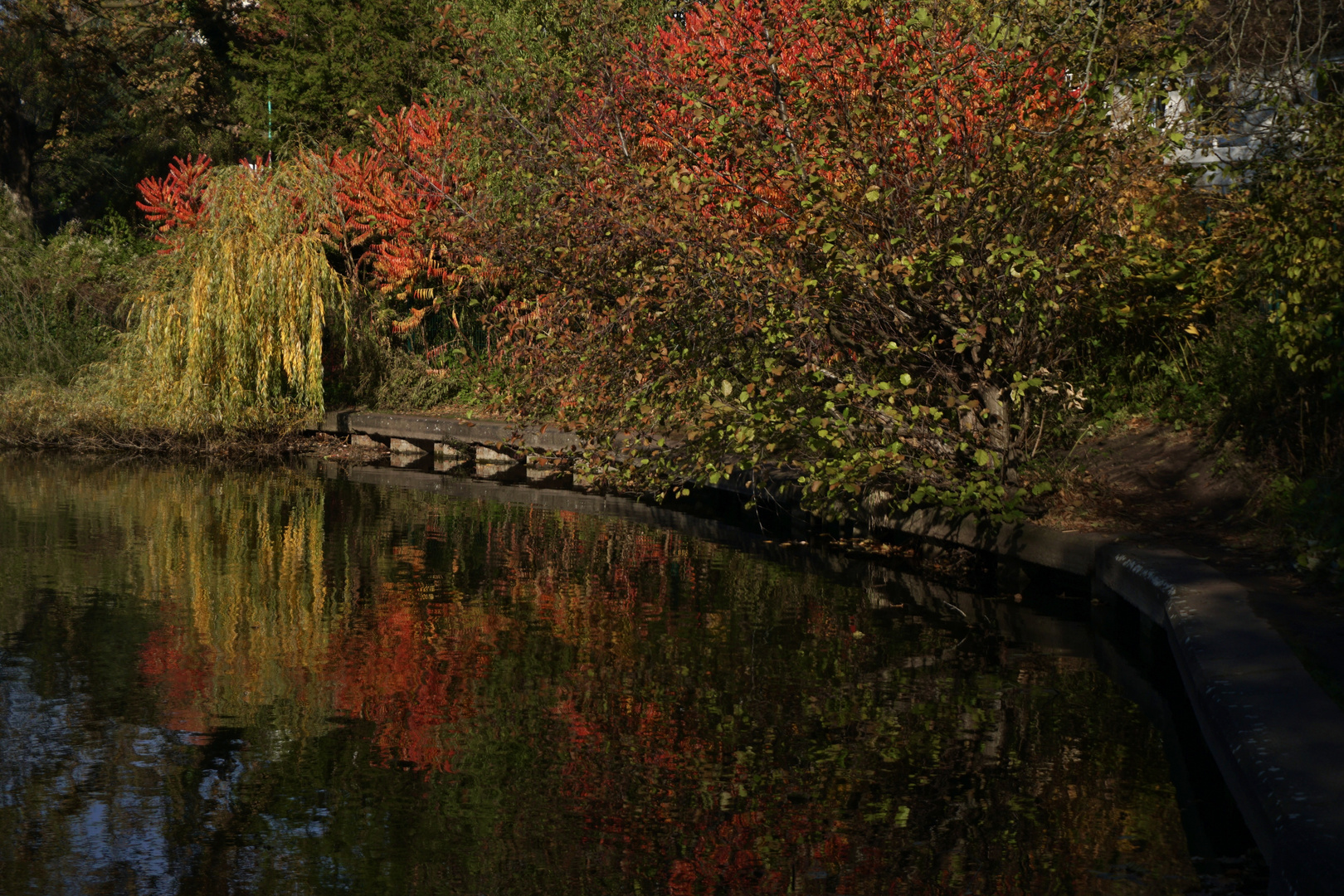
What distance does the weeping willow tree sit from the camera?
69.1 feet

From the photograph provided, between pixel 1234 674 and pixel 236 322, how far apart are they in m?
17.1

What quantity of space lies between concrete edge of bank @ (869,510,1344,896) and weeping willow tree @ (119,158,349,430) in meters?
14.0

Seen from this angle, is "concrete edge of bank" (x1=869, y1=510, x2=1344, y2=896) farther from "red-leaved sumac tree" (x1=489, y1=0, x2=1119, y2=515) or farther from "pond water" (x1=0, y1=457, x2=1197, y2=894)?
"red-leaved sumac tree" (x1=489, y1=0, x2=1119, y2=515)

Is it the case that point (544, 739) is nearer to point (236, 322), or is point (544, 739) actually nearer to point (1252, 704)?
point (1252, 704)

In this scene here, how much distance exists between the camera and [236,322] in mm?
20984

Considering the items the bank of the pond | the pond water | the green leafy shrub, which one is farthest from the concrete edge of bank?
the green leafy shrub

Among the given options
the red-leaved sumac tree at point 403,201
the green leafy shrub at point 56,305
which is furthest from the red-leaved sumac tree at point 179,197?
the red-leaved sumac tree at point 403,201

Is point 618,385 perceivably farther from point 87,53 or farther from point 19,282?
point 87,53

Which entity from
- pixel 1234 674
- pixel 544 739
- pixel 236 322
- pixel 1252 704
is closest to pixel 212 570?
pixel 544 739

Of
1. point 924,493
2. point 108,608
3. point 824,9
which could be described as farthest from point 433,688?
point 824,9

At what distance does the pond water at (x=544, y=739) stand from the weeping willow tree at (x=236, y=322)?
9.36 m

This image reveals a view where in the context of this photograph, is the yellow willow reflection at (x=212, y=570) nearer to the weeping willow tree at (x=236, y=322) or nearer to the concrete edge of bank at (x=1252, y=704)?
the weeping willow tree at (x=236, y=322)

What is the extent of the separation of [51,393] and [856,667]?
Answer: 58.7 ft

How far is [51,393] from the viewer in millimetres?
22625
